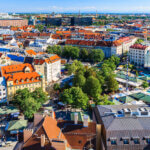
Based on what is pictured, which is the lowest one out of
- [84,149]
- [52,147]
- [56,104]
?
[56,104]

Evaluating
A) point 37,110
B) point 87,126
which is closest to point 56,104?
point 37,110

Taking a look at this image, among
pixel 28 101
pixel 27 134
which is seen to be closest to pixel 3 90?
pixel 28 101

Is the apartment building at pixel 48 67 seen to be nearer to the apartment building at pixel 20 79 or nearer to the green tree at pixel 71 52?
the apartment building at pixel 20 79

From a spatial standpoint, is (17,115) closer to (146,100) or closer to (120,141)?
(120,141)

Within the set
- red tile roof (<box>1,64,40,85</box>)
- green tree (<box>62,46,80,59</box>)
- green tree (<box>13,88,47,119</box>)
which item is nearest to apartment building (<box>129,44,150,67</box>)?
green tree (<box>62,46,80,59</box>)

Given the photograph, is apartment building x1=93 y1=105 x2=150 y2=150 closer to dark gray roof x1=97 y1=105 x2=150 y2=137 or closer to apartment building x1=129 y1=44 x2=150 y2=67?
dark gray roof x1=97 y1=105 x2=150 y2=137

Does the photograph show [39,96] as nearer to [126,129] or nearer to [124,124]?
[124,124]

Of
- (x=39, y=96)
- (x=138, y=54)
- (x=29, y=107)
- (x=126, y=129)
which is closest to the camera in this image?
(x=126, y=129)
